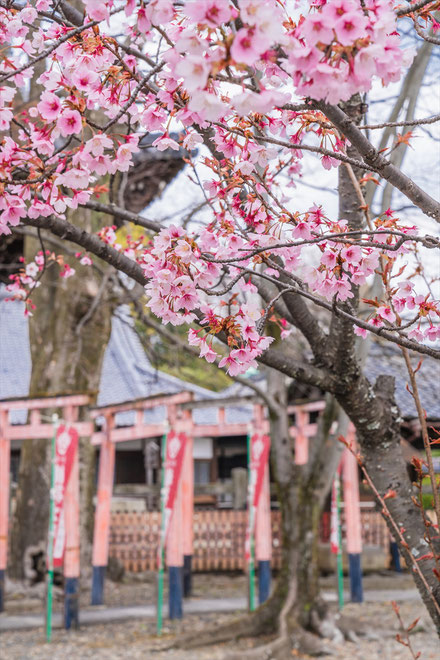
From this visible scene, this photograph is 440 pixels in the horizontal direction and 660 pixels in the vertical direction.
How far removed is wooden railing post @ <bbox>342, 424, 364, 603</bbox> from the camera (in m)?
9.45

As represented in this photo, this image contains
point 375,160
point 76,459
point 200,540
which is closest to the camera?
point 375,160

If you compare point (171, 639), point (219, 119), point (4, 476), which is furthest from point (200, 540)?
point (219, 119)

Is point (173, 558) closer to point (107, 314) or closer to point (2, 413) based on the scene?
point (2, 413)

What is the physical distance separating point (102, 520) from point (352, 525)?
333cm

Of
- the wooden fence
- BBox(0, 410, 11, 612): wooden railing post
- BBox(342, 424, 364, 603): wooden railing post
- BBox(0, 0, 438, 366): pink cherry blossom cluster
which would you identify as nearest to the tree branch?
BBox(0, 0, 438, 366): pink cherry blossom cluster

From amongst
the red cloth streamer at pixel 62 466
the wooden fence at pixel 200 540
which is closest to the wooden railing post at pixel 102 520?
the red cloth streamer at pixel 62 466

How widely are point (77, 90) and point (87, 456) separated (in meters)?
8.62

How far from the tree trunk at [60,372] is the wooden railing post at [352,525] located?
12.1ft

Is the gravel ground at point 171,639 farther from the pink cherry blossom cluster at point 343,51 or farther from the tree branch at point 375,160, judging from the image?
the pink cherry blossom cluster at point 343,51

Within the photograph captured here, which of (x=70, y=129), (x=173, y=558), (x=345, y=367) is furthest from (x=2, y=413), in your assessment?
(x=70, y=129)

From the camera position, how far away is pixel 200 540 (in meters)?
12.5

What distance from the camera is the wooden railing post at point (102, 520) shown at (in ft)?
30.1

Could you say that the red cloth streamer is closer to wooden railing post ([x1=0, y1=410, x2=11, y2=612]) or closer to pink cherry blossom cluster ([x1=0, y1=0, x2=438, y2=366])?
wooden railing post ([x1=0, y1=410, x2=11, y2=612])

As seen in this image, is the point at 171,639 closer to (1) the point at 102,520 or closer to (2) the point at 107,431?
(1) the point at 102,520
